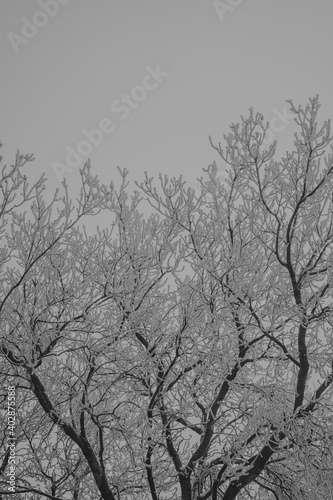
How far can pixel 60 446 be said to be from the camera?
8.02 meters

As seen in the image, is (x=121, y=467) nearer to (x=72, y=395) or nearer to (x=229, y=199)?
(x=72, y=395)

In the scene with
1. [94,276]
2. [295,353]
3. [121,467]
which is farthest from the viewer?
[121,467]

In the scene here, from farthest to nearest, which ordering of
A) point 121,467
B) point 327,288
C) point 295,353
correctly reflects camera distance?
1. point 121,467
2. point 295,353
3. point 327,288

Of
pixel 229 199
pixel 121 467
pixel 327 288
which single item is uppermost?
pixel 229 199

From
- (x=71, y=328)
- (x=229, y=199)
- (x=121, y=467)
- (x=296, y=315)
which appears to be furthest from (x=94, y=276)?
(x=121, y=467)

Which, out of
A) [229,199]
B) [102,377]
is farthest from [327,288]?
[102,377]

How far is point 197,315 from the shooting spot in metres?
6.40

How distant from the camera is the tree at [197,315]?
16.6 ft

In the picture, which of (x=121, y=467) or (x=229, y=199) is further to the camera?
(x=121, y=467)

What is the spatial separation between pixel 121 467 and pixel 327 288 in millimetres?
4293

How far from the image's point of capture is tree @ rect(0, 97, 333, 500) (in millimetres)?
5047

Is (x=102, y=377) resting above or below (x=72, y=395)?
above

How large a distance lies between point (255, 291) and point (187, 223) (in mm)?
1195

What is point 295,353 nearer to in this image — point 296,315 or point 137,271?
point 296,315
